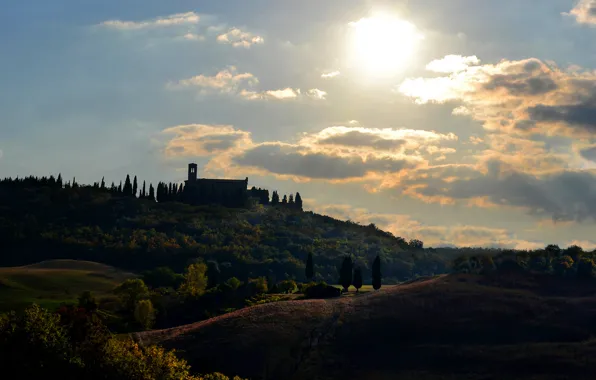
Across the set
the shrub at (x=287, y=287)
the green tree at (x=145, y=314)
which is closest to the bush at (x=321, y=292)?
the shrub at (x=287, y=287)

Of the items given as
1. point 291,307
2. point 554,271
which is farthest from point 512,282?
point 291,307

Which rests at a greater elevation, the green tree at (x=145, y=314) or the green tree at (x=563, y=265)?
the green tree at (x=563, y=265)

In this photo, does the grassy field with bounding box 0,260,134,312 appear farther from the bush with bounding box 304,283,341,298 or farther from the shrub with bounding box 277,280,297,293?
the bush with bounding box 304,283,341,298

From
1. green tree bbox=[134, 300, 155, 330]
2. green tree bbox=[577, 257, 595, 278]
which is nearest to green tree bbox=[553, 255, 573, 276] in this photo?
green tree bbox=[577, 257, 595, 278]

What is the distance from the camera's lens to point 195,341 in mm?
94062

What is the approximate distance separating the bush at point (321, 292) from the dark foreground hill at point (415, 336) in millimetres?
10913

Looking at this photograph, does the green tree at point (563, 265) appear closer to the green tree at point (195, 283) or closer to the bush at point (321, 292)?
the bush at point (321, 292)

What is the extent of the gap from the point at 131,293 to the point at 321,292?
35.1 metres

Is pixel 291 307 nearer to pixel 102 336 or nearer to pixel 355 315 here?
pixel 355 315

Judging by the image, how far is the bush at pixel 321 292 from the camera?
121250mm

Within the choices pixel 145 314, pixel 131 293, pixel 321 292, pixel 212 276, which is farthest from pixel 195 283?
pixel 321 292

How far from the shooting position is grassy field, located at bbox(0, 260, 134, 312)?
143500 mm

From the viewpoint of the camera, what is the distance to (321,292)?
400 ft

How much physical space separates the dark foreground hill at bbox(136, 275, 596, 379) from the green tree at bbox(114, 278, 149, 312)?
29417 mm
